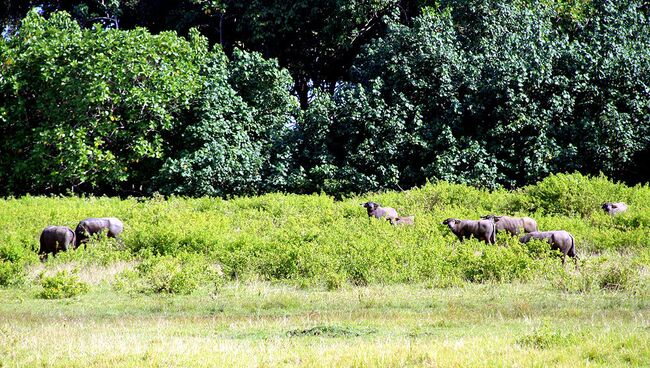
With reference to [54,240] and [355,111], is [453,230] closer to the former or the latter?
[54,240]

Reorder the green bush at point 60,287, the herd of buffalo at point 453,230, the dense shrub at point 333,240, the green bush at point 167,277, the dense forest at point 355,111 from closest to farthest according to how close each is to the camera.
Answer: the green bush at point 60,287
the green bush at point 167,277
the dense shrub at point 333,240
the herd of buffalo at point 453,230
the dense forest at point 355,111

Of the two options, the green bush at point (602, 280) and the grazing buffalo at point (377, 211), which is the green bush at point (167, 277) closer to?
the green bush at point (602, 280)

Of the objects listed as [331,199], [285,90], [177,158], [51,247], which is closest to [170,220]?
[51,247]

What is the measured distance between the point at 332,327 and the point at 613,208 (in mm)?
15466

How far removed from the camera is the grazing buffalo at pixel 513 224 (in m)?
21.0

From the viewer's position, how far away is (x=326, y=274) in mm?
16391

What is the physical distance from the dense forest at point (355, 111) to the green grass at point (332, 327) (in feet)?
47.5

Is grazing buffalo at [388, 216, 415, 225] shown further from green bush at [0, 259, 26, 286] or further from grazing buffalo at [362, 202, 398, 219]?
green bush at [0, 259, 26, 286]

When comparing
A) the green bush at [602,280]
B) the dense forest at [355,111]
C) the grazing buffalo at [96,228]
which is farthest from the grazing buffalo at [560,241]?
the dense forest at [355,111]

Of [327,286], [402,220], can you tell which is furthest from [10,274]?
[402,220]

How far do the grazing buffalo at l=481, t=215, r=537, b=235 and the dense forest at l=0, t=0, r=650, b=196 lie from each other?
7912 mm

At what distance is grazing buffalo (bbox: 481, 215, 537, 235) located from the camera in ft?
69.1

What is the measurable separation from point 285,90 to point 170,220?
12.4 meters

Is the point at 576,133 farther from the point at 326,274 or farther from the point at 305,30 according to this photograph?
the point at 326,274
